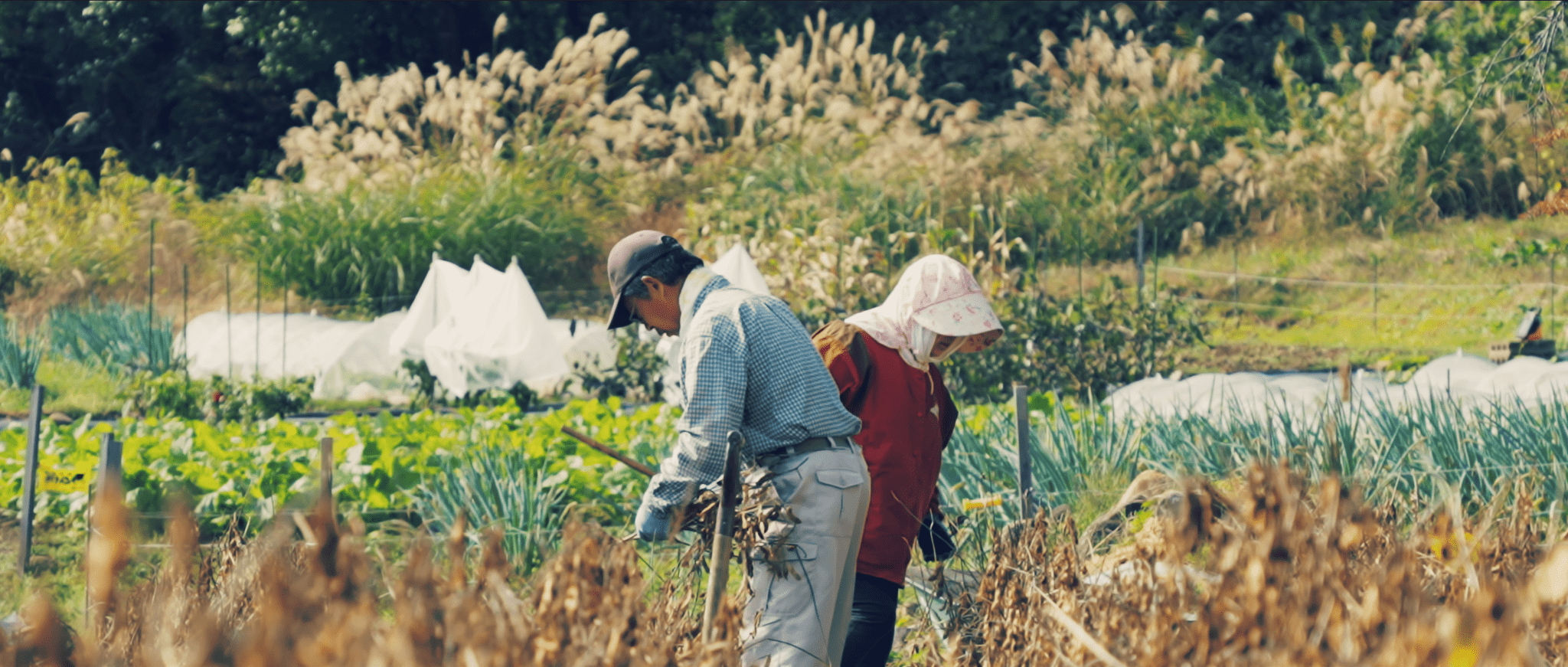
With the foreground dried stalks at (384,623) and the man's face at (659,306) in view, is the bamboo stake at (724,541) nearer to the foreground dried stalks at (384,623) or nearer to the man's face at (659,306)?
the foreground dried stalks at (384,623)

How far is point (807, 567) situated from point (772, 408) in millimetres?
323

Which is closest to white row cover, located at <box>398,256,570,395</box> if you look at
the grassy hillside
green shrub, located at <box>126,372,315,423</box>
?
green shrub, located at <box>126,372,315,423</box>

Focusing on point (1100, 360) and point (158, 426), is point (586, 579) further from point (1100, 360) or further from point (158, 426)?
point (1100, 360)

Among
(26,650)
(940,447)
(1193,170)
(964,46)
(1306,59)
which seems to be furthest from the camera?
(964,46)

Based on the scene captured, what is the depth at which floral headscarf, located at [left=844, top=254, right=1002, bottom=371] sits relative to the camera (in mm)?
3148

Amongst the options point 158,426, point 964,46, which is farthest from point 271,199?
point 964,46

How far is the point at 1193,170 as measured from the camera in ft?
45.4

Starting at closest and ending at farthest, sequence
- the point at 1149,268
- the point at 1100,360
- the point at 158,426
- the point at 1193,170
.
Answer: the point at 158,426, the point at 1100,360, the point at 1149,268, the point at 1193,170

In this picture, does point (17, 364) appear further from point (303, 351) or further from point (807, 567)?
point (807, 567)

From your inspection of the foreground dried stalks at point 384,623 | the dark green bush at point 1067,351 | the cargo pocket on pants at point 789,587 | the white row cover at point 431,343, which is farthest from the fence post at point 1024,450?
the white row cover at point 431,343

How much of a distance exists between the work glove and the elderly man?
1cm

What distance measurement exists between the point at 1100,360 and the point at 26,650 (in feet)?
23.8

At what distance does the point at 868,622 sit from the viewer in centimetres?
311

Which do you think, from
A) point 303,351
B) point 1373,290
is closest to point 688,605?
point 303,351
